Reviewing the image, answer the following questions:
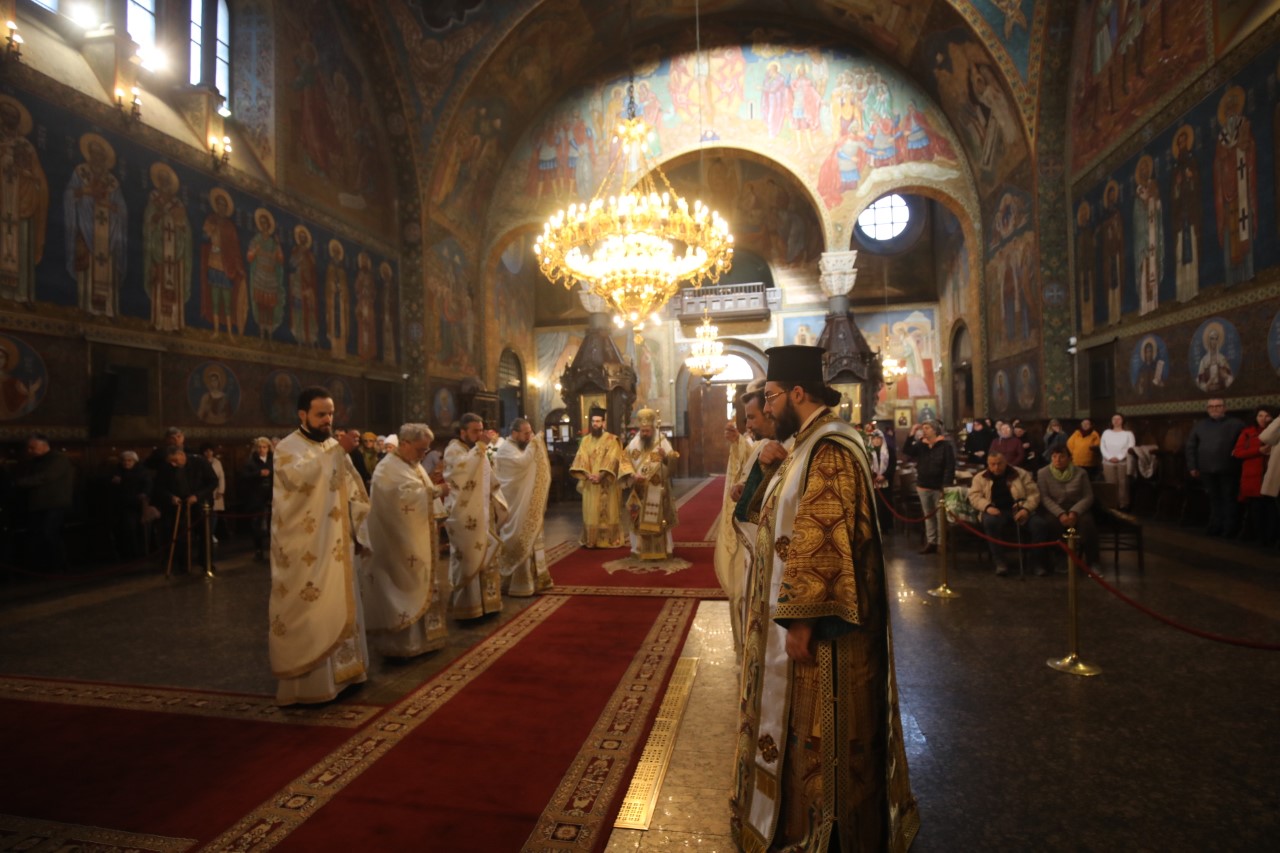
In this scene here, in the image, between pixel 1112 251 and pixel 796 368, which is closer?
pixel 796 368

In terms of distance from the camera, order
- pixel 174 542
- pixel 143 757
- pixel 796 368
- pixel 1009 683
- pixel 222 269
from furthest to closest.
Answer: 1. pixel 222 269
2. pixel 174 542
3. pixel 1009 683
4. pixel 143 757
5. pixel 796 368

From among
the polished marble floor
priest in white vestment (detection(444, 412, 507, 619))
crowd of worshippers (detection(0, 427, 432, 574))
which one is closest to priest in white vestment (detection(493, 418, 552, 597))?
the polished marble floor

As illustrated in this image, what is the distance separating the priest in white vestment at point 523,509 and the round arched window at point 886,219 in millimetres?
21228

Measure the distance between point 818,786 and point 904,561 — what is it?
6.61 metres

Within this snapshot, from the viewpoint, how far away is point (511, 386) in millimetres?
26062

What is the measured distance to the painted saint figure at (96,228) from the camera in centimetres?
897

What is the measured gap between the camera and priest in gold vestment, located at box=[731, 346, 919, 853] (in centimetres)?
223

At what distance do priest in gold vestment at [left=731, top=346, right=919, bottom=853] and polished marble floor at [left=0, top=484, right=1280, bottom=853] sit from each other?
505 millimetres

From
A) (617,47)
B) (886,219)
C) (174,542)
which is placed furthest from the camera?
(886,219)

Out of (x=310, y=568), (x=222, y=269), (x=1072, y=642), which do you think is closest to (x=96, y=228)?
(x=222, y=269)

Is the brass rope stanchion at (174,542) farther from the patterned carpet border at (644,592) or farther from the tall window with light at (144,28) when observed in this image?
the tall window with light at (144,28)

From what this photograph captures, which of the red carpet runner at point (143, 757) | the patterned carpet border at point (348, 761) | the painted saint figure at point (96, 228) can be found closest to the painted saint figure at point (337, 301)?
the painted saint figure at point (96, 228)

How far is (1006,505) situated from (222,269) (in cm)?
1256

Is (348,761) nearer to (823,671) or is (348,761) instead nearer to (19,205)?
(823,671)
